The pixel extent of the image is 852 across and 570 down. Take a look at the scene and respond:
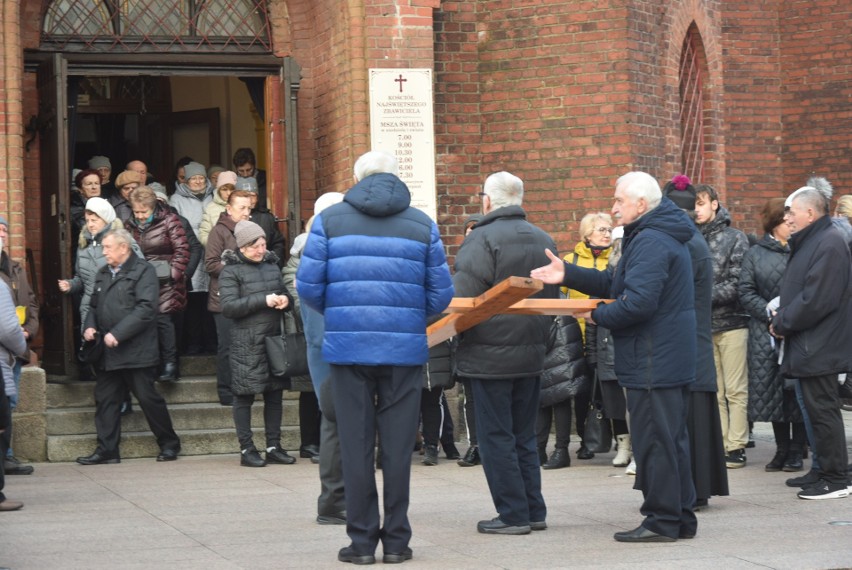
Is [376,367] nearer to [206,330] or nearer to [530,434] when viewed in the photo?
[530,434]

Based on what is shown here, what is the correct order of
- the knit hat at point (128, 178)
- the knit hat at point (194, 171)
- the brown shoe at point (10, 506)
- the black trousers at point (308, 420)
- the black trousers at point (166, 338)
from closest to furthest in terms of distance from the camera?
the brown shoe at point (10, 506) < the black trousers at point (308, 420) < the black trousers at point (166, 338) < the knit hat at point (128, 178) < the knit hat at point (194, 171)

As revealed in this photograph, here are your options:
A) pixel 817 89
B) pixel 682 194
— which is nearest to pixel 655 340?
→ pixel 682 194

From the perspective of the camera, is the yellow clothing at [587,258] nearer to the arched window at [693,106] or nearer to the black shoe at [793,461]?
the black shoe at [793,461]

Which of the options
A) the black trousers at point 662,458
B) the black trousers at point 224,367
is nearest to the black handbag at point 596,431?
the black trousers at point 224,367

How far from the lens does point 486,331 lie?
766 centimetres

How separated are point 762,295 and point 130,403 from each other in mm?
5224

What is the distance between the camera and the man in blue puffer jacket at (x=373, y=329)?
22.5 feet

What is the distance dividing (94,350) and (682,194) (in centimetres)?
494

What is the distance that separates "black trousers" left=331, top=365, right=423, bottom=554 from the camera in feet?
22.6

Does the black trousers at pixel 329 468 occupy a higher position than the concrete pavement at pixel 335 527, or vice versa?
the black trousers at pixel 329 468

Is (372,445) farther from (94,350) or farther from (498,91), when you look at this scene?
(498,91)

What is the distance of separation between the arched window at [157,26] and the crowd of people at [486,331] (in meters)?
1.19

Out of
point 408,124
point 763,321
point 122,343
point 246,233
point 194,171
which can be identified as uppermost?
point 408,124

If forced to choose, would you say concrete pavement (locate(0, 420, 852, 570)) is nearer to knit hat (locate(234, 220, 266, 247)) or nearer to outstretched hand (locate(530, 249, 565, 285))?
outstretched hand (locate(530, 249, 565, 285))
